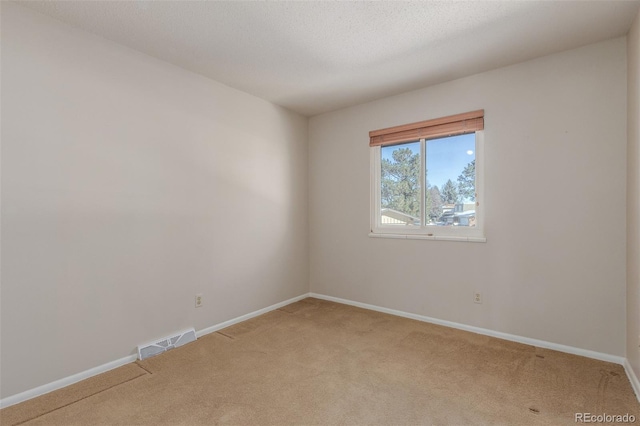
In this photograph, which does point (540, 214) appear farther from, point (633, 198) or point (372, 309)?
point (372, 309)

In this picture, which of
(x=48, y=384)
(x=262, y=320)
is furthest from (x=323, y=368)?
(x=48, y=384)

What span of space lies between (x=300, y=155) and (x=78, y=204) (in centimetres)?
258

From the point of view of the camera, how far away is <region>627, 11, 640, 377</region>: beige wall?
2.07 metres

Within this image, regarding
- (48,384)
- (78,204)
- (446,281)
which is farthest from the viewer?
(446,281)

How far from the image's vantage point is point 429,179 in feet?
11.3

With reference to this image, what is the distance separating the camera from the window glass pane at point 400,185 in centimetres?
354

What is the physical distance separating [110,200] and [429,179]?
297 cm

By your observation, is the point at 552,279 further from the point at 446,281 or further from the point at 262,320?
the point at 262,320

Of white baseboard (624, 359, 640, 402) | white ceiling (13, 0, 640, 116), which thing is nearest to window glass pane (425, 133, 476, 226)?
white ceiling (13, 0, 640, 116)

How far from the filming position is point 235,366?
2432 mm

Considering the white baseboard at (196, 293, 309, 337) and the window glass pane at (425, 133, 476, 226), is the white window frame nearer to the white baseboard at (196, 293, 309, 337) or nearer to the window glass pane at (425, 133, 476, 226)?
the window glass pane at (425, 133, 476, 226)

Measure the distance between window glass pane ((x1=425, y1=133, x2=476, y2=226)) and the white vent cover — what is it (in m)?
2.64

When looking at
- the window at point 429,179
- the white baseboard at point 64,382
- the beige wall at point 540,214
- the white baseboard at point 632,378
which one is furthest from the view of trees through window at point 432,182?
the white baseboard at point 64,382

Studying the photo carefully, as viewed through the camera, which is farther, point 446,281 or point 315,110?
point 315,110
